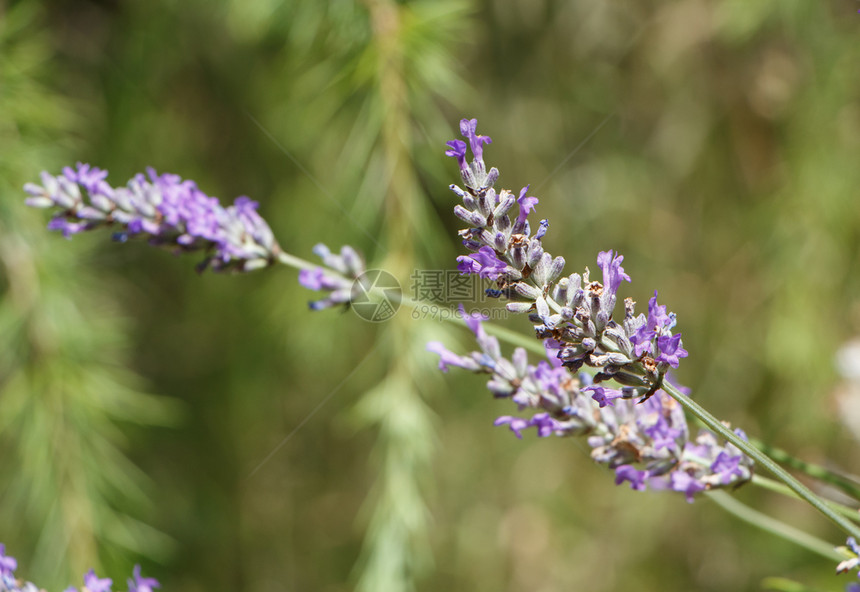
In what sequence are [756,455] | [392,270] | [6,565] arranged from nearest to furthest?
[756,455]
[6,565]
[392,270]

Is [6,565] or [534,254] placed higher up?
[534,254]

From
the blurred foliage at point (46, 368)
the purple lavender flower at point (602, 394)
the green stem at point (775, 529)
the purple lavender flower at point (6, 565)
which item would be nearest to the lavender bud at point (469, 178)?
the purple lavender flower at point (602, 394)

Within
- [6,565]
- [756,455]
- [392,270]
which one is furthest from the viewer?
[392,270]

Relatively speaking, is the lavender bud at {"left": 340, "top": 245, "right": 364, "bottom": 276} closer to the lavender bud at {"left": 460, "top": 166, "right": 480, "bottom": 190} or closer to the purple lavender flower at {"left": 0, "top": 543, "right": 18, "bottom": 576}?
the lavender bud at {"left": 460, "top": 166, "right": 480, "bottom": 190}

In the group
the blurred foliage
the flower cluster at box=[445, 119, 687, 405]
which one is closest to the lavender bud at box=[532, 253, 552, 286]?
the flower cluster at box=[445, 119, 687, 405]

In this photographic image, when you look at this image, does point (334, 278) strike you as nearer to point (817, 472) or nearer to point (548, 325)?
point (548, 325)

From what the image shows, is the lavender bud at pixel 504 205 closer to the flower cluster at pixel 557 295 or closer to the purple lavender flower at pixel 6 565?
the flower cluster at pixel 557 295

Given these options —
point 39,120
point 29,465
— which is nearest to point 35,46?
point 39,120

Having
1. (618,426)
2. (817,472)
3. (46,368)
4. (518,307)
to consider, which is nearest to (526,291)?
(518,307)
